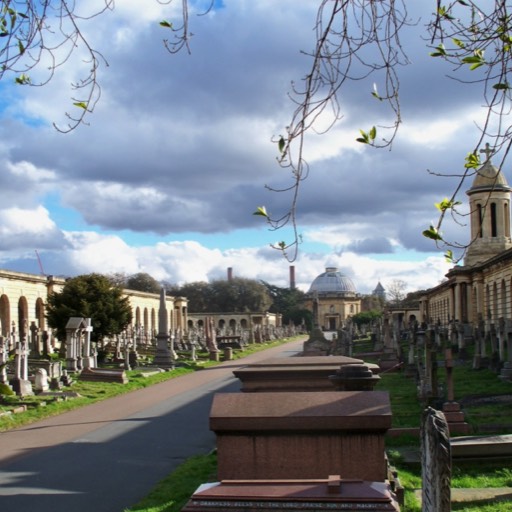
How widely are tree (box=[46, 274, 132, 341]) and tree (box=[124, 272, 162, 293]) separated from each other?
70973mm

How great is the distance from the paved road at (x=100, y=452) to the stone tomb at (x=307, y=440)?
2.99m

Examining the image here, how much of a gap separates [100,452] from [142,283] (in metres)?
97.0

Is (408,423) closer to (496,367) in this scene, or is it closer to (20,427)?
(20,427)

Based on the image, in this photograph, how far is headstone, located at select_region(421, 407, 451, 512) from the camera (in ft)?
13.3

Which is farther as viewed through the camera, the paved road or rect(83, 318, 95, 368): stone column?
rect(83, 318, 95, 368): stone column

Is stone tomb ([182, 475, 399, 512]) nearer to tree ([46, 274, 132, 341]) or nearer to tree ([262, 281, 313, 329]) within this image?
tree ([46, 274, 132, 341])

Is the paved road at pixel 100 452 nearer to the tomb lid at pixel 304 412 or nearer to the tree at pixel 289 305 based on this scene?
the tomb lid at pixel 304 412

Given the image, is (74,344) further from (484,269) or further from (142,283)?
(142,283)

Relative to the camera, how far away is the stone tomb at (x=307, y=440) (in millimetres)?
6590

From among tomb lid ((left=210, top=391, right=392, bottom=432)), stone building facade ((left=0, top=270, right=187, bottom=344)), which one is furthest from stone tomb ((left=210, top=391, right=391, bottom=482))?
stone building facade ((left=0, top=270, right=187, bottom=344))

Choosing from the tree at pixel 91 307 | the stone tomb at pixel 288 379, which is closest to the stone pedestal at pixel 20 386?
the stone tomb at pixel 288 379

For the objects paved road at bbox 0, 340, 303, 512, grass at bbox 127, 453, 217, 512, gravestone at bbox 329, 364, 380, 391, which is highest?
gravestone at bbox 329, 364, 380, 391

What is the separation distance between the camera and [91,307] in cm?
3616

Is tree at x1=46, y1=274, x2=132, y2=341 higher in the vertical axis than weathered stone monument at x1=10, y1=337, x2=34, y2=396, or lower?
higher
